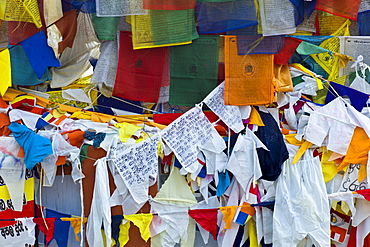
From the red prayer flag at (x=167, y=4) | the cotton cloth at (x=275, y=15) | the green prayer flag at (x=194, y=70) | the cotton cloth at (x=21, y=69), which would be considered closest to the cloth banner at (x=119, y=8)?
the red prayer flag at (x=167, y=4)

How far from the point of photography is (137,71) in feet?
16.3

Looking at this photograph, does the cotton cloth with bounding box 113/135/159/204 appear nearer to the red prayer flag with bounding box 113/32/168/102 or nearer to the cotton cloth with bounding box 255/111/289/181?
the red prayer flag with bounding box 113/32/168/102

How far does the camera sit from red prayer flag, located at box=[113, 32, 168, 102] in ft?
16.2

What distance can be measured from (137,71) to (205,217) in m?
1.47

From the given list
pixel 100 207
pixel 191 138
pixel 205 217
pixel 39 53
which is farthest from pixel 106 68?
pixel 205 217

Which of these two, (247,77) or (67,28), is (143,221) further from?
(67,28)

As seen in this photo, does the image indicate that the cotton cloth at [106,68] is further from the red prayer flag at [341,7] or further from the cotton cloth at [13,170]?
the red prayer flag at [341,7]

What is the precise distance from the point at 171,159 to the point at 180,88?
671mm

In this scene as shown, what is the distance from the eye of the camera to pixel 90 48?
16.8 feet

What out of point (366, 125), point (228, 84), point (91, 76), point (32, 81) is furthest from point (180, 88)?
Result: point (366, 125)

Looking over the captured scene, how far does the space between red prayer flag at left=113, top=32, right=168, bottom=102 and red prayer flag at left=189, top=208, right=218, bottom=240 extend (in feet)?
3.77

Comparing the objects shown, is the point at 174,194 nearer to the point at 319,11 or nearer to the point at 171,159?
the point at 171,159

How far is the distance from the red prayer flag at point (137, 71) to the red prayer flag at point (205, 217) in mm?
1148

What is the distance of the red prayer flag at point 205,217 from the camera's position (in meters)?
4.84
